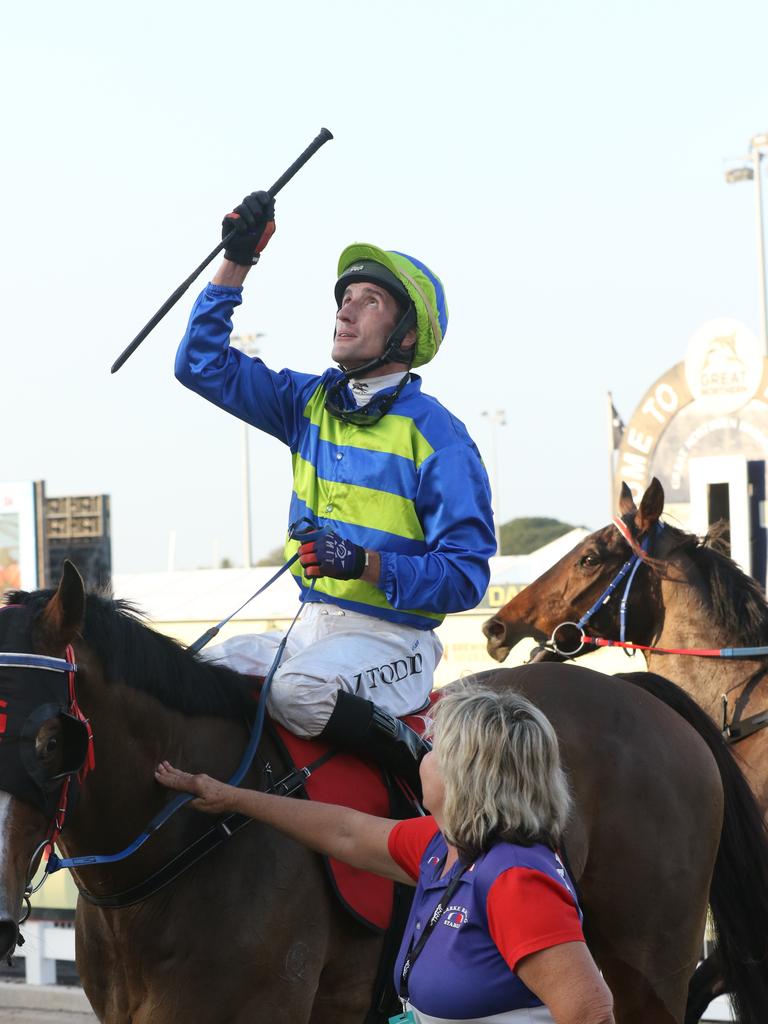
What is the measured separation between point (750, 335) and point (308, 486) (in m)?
9.88

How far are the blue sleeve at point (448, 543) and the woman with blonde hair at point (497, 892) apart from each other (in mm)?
828

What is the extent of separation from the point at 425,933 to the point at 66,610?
37.6 inches

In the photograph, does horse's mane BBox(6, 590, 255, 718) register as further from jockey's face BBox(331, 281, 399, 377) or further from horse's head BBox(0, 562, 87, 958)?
jockey's face BBox(331, 281, 399, 377)

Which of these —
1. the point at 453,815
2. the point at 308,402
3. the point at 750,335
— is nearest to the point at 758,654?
the point at 308,402

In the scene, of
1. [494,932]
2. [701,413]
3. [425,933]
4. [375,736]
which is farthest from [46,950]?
[701,413]

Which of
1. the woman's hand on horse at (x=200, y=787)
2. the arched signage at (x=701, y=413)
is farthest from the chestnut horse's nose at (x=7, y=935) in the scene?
the arched signage at (x=701, y=413)

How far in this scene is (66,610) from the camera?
8.54ft

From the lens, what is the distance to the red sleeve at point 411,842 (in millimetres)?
2639

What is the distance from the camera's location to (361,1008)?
3066mm

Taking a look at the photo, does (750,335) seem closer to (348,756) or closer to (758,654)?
(758,654)

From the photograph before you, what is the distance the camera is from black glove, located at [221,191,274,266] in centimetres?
338

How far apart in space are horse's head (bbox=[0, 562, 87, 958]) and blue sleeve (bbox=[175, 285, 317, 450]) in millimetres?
1082

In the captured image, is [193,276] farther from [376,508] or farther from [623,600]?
[623,600]

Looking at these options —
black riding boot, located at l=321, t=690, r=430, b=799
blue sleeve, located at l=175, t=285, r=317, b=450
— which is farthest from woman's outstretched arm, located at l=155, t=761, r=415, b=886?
blue sleeve, located at l=175, t=285, r=317, b=450
